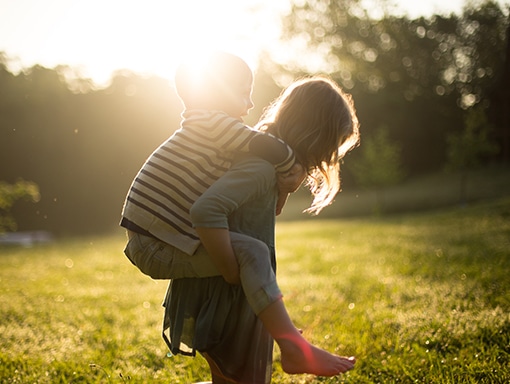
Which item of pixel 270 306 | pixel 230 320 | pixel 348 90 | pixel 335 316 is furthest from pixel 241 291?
pixel 348 90

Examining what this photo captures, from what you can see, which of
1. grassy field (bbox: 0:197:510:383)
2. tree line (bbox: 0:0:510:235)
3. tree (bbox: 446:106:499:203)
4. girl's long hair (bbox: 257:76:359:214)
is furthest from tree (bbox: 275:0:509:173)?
girl's long hair (bbox: 257:76:359:214)

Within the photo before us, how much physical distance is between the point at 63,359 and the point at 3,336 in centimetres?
96

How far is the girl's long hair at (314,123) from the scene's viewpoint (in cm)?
229

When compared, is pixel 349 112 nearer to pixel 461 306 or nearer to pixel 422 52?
pixel 461 306

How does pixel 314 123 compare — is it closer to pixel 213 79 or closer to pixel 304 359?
pixel 213 79

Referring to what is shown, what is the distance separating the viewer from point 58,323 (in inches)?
190

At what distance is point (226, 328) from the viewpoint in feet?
7.73

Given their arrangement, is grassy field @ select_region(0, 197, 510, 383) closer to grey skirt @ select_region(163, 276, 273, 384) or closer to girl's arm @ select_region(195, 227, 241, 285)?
grey skirt @ select_region(163, 276, 273, 384)

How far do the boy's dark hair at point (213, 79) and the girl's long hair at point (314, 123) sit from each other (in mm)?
217

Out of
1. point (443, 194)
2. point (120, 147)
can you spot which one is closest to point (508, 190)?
point (443, 194)

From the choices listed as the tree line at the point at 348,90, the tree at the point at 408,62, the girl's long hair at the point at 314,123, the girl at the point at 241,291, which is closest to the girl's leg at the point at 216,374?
the girl at the point at 241,291

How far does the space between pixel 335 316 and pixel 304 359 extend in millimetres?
2509

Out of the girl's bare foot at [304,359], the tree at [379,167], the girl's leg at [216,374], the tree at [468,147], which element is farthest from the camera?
the tree at [468,147]

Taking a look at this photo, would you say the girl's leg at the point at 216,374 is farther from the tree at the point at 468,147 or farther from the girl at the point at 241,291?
the tree at the point at 468,147
